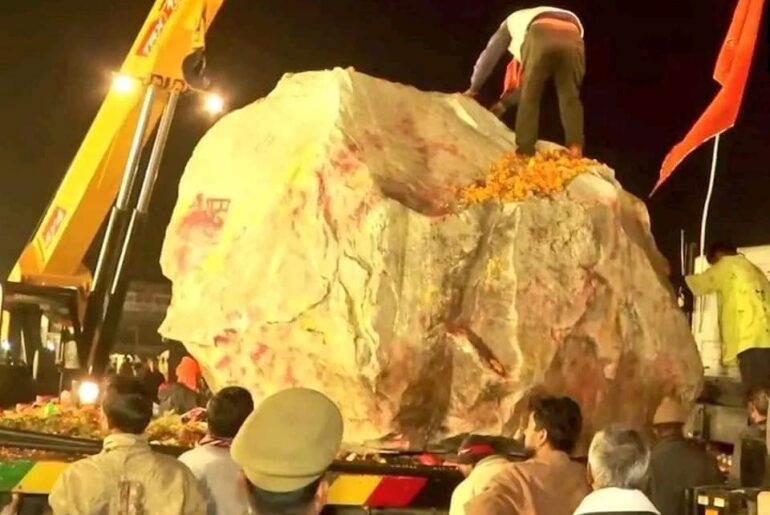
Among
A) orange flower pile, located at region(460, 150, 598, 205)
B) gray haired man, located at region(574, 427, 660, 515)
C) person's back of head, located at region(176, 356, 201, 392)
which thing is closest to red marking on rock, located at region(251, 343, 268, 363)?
orange flower pile, located at region(460, 150, 598, 205)

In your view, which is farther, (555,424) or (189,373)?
(189,373)

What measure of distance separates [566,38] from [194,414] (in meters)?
3.97

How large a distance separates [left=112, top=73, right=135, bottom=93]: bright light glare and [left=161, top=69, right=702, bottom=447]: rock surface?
4.53 ft

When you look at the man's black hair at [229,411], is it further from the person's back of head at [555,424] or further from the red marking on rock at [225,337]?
the red marking on rock at [225,337]

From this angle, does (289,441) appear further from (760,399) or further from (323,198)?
(323,198)

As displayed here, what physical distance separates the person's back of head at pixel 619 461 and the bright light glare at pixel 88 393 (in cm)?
546

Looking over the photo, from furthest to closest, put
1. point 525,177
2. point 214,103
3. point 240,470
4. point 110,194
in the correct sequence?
point 110,194 → point 214,103 → point 525,177 → point 240,470

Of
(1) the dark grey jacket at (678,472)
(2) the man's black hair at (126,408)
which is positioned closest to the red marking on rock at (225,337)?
(1) the dark grey jacket at (678,472)

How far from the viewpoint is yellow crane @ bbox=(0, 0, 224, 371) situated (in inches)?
373

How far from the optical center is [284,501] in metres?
2.80

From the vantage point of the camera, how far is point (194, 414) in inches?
320

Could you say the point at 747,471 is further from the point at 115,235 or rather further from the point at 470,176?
the point at 115,235

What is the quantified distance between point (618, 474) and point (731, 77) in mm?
6923

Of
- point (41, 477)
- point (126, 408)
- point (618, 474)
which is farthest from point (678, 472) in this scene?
point (41, 477)
